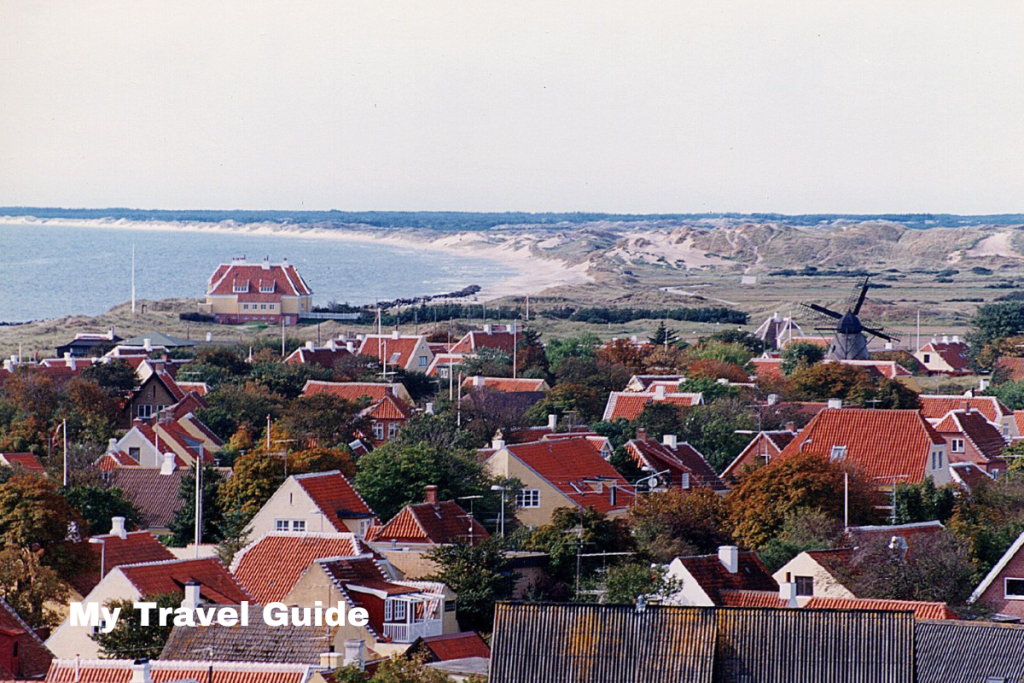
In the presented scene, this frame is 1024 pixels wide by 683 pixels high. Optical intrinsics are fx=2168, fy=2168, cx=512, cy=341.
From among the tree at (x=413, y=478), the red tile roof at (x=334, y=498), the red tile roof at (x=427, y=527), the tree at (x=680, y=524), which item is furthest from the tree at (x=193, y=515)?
the tree at (x=680, y=524)

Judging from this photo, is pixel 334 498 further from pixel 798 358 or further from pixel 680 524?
pixel 798 358

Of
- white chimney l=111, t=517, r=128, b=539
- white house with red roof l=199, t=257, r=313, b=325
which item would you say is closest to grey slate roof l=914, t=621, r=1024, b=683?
white chimney l=111, t=517, r=128, b=539

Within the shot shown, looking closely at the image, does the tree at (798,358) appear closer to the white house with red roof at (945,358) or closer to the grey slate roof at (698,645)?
the white house with red roof at (945,358)

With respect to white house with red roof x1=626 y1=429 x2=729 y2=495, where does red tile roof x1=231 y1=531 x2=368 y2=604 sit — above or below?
above

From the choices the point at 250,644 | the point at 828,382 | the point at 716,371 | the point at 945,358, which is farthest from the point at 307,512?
the point at 945,358

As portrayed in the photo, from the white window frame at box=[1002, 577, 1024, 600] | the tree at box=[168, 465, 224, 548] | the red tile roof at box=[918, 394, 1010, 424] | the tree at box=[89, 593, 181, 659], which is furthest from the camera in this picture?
the red tile roof at box=[918, 394, 1010, 424]

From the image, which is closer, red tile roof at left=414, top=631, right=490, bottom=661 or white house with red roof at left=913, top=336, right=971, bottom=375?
red tile roof at left=414, top=631, right=490, bottom=661

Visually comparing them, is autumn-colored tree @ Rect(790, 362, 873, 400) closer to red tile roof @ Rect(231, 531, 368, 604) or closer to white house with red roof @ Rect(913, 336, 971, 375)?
white house with red roof @ Rect(913, 336, 971, 375)

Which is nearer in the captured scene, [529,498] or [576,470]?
[529,498]
